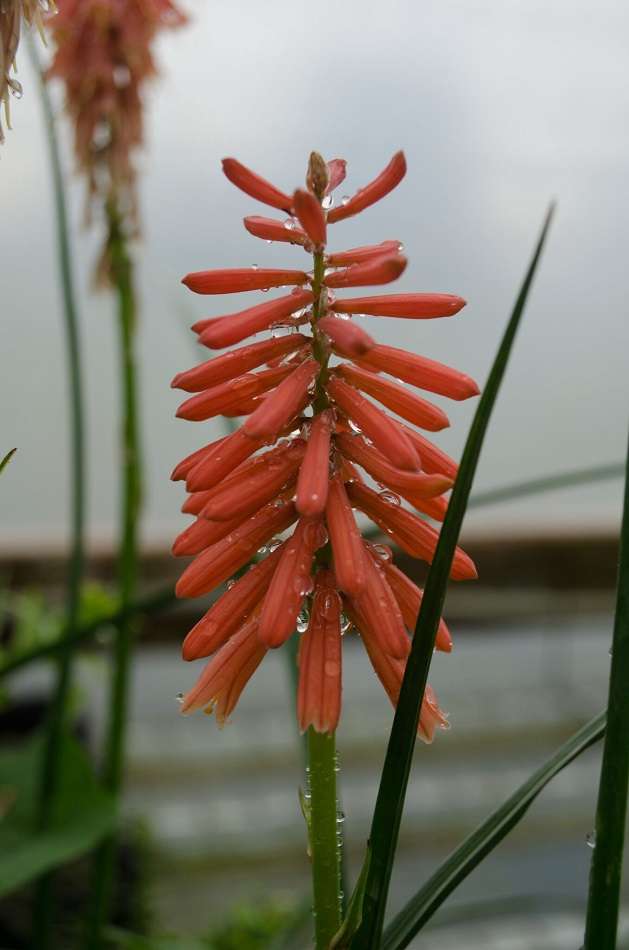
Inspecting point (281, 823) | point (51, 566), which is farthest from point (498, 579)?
point (51, 566)

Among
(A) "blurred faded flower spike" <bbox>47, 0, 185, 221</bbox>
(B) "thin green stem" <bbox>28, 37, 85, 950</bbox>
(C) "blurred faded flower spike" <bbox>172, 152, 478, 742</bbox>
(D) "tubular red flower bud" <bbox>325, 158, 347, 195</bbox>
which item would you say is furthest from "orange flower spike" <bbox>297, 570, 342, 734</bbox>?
(A) "blurred faded flower spike" <bbox>47, 0, 185, 221</bbox>

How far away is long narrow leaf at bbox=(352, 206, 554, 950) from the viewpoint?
23 cm

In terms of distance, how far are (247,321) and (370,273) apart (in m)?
0.04

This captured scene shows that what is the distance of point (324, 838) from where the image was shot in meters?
0.27

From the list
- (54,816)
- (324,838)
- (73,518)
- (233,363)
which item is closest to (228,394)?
(233,363)

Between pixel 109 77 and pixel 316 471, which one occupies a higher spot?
pixel 109 77

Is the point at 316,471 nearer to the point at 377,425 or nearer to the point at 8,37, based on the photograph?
the point at 377,425

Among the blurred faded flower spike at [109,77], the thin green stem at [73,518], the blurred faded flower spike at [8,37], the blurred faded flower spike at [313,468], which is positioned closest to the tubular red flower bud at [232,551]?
the blurred faded flower spike at [313,468]

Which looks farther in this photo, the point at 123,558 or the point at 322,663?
the point at 123,558

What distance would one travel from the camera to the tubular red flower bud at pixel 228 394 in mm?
276

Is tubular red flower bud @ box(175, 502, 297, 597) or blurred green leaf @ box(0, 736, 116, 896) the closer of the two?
tubular red flower bud @ box(175, 502, 297, 597)

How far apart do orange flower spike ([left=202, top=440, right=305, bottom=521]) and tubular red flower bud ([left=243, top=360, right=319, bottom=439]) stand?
0.06 ft

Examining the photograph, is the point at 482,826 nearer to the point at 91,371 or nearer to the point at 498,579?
the point at 498,579

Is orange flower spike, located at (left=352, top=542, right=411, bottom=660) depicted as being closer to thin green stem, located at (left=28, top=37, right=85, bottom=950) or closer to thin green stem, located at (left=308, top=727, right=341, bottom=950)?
thin green stem, located at (left=308, top=727, right=341, bottom=950)
